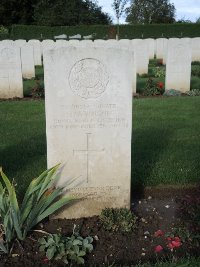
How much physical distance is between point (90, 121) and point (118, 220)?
100cm

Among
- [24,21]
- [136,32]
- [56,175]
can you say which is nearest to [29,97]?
[56,175]

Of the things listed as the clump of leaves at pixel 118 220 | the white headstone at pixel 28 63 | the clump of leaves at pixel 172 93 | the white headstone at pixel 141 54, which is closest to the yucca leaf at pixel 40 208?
the clump of leaves at pixel 118 220

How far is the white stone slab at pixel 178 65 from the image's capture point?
1091 cm

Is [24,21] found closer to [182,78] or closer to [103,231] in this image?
[182,78]

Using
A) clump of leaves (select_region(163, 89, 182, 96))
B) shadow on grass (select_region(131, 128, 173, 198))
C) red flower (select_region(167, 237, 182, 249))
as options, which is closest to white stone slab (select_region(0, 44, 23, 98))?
clump of leaves (select_region(163, 89, 182, 96))

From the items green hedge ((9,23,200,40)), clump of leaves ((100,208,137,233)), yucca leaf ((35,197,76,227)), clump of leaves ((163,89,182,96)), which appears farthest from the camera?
green hedge ((9,23,200,40))

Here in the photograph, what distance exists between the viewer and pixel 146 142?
20.4 ft

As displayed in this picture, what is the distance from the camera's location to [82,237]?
363 cm

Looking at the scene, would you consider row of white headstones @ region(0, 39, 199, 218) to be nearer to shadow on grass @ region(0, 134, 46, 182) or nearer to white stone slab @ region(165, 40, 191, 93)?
shadow on grass @ region(0, 134, 46, 182)

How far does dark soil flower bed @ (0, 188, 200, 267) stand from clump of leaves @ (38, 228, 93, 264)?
0.07m

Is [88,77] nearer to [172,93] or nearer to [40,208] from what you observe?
[40,208]

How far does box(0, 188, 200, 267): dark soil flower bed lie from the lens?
334 cm

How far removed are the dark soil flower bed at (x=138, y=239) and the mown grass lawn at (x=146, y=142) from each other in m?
0.80

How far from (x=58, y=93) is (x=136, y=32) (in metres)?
30.0
